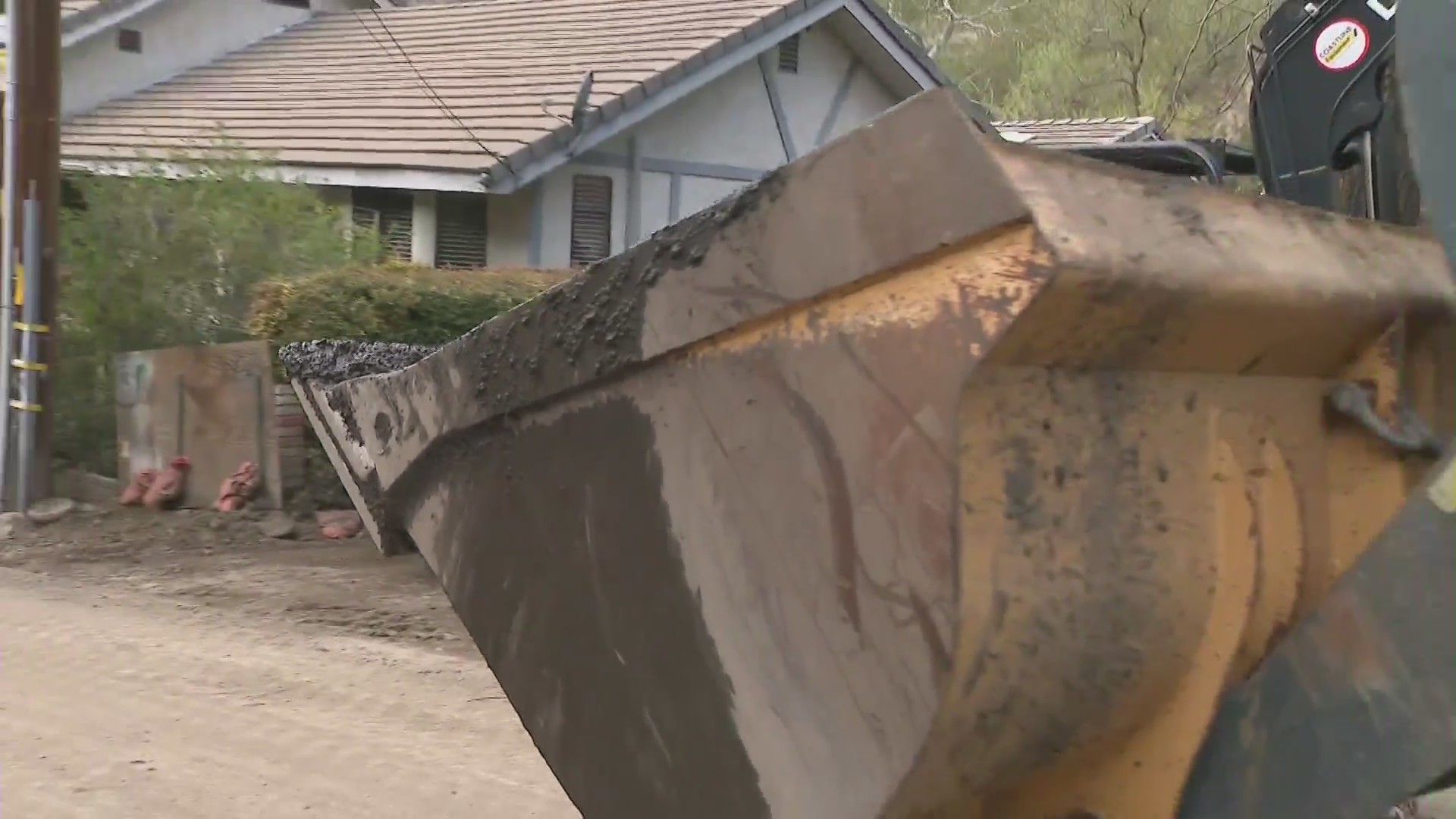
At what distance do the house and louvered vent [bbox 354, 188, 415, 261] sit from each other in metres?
0.03

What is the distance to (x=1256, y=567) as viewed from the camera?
63.6 inches

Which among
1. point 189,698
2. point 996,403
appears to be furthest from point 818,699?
point 189,698

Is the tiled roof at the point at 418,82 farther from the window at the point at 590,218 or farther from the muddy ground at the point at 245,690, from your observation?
the muddy ground at the point at 245,690

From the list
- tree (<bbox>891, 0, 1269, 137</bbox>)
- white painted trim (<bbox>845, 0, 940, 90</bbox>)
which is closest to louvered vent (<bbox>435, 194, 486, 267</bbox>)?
white painted trim (<bbox>845, 0, 940, 90</bbox>)

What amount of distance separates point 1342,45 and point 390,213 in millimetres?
14962

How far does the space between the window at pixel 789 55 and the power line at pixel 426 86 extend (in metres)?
4.33

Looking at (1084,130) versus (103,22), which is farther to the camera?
(1084,130)

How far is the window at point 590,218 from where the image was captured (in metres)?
16.6

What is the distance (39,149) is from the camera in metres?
10.1

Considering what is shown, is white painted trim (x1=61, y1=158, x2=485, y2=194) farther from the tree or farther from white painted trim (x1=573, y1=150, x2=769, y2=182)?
the tree

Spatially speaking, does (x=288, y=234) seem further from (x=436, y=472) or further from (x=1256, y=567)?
(x=1256, y=567)

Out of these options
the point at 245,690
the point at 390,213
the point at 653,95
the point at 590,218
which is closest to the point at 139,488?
the point at 245,690

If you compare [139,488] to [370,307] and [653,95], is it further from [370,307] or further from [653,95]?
[653,95]

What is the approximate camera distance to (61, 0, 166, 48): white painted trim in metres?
19.8
